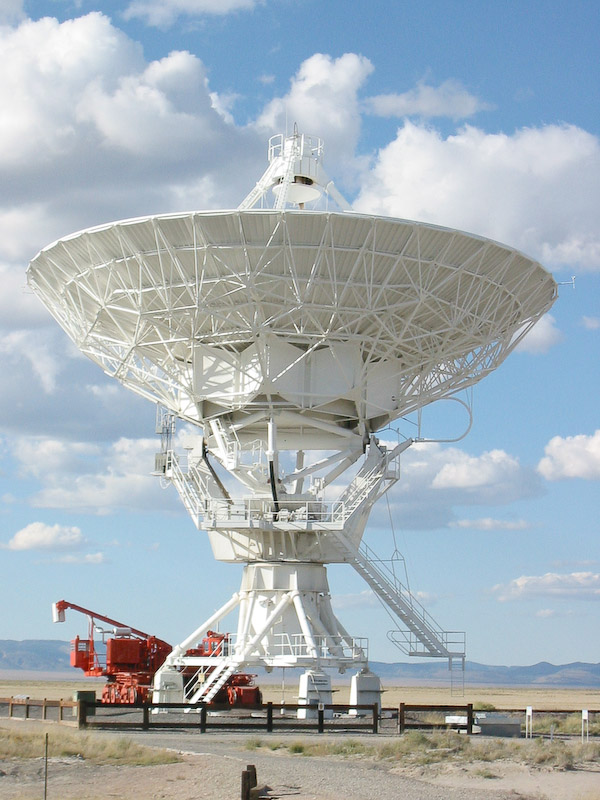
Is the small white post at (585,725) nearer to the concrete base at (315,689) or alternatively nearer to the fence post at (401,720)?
the fence post at (401,720)

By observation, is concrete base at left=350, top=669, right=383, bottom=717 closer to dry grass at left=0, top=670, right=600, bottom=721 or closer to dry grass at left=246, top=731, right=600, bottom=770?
dry grass at left=0, top=670, right=600, bottom=721

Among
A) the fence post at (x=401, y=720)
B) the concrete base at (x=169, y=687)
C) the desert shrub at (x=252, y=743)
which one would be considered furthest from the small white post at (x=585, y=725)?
the concrete base at (x=169, y=687)

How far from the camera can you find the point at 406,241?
28.9 meters

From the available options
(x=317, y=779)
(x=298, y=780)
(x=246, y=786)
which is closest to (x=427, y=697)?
(x=317, y=779)

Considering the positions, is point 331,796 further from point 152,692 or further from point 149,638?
point 149,638

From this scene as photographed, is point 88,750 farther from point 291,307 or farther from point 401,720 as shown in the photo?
point 291,307

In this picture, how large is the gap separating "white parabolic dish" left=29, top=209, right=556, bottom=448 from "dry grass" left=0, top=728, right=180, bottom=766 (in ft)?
37.4

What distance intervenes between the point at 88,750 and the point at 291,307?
13055 millimetres

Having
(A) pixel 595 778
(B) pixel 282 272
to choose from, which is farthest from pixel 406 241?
(A) pixel 595 778

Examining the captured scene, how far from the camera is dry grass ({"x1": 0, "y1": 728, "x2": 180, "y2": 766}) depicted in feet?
67.3

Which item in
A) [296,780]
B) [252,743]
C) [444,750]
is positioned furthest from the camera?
[252,743]

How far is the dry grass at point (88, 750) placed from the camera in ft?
67.3

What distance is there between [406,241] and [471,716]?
11929 mm

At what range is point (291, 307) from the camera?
98.6 ft
